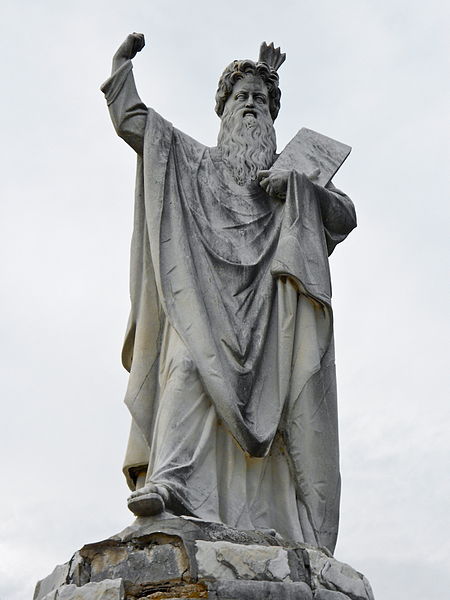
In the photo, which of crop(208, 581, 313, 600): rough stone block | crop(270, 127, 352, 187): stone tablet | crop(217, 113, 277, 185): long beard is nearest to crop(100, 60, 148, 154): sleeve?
crop(217, 113, 277, 185): long beard

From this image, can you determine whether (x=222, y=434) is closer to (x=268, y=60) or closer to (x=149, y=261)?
(x=149, y=261)

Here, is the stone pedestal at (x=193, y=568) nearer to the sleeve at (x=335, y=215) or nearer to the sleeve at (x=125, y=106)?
the sleeve at (x=335, y=215)

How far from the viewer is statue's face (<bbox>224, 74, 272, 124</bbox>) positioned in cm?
895

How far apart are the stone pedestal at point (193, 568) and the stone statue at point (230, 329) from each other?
0.24 m

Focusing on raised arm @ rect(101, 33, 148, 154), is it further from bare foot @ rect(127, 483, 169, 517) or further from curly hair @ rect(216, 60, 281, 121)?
bare foot @ rect(127, 483, 169, 517)

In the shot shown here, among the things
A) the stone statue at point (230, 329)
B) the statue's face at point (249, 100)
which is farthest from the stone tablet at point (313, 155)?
the statue's face at point (249, 100)

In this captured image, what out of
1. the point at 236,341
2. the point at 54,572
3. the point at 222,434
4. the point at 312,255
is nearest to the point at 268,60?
the point at 312,255

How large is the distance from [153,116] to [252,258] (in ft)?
4.09

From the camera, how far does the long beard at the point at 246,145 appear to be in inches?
340

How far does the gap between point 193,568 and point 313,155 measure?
3.56 metres

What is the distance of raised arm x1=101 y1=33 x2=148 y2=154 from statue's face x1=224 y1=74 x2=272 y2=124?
2.71 feet

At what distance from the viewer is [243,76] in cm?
907

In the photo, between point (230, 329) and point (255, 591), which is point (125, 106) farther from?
point (255, 591)

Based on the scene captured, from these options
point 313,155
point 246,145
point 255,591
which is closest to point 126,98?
point 246,145
